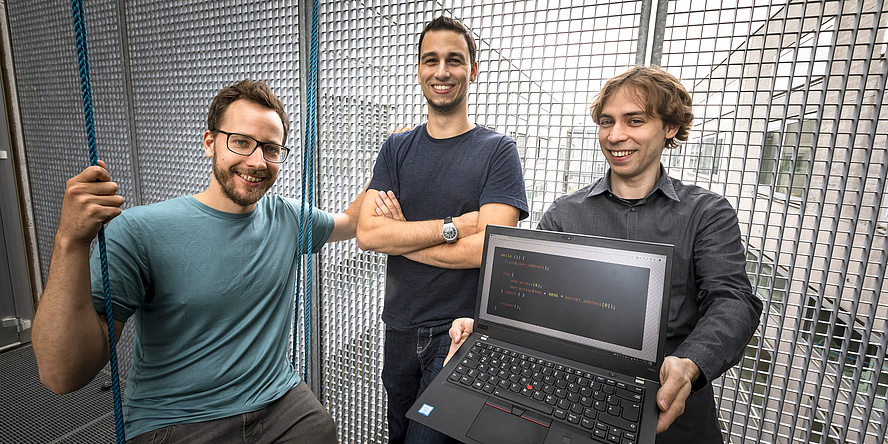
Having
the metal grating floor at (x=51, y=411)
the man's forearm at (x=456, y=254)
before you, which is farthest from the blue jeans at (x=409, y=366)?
the metal grating floor at (x=51, y=411)

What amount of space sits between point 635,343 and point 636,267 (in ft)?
0.53

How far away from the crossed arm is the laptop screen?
271 millimetres

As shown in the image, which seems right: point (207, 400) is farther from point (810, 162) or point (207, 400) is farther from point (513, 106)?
point (810, 162)

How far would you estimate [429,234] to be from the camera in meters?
1.30

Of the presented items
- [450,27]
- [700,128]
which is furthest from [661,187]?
[450,27]

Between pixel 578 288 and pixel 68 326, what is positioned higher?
pixel 578 288

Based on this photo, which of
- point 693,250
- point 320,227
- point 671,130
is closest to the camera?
point 693,250

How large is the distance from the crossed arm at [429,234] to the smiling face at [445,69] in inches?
15.2

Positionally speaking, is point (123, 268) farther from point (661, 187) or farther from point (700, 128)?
point (700, 128)

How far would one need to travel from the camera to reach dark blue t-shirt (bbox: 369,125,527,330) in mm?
1332

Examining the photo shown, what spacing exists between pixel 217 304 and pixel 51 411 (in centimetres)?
233

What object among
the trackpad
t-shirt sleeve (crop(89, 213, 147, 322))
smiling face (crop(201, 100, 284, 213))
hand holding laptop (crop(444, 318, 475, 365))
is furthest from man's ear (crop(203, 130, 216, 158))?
the trackpad

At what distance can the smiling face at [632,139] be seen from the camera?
1.06m

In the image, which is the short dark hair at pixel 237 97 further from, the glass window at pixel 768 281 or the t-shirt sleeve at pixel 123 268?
the glass window at pixel 768 281
